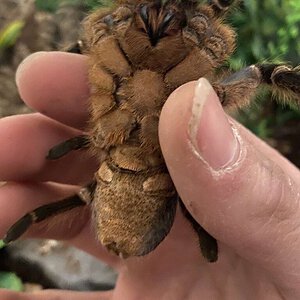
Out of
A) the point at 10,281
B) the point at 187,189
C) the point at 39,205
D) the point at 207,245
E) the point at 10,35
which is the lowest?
the point at 10,281

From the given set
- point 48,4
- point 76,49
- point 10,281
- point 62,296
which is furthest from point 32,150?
point 48,4

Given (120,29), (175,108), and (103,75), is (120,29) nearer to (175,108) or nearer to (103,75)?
(103,75)

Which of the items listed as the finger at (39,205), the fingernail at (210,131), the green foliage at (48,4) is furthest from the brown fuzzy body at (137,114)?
the green foliage at (48,4)

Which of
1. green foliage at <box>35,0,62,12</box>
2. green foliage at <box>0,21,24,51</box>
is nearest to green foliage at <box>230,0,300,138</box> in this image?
green foliage at <box>35,0,62,12</box>

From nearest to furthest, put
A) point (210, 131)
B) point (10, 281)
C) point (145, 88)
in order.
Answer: point (210, 131), point (145, 88), point (10, 281)

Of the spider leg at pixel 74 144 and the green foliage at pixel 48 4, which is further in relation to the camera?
the green foliage at pixel 48 4

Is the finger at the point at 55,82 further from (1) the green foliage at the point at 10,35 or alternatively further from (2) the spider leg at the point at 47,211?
(1) the green foliage at the point at 10,35

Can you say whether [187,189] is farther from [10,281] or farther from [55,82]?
[10,281]
